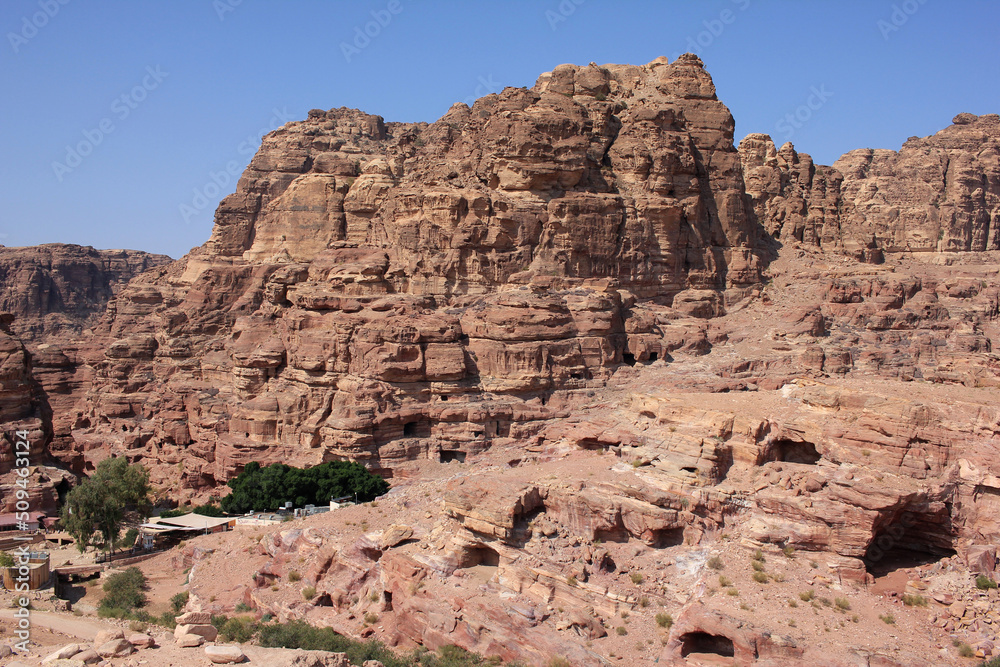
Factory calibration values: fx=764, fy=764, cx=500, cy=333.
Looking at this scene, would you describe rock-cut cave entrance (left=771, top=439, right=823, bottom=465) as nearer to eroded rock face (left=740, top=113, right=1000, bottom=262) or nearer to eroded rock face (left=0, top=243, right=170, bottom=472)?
eroded rock face (left=740, top=113, right=1000, bottom=262)

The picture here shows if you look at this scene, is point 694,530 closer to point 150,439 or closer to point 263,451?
point 263,451

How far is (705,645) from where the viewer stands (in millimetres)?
21891

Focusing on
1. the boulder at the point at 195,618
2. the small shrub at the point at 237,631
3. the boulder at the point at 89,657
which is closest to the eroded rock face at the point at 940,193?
the small shrub at the point at 237,631

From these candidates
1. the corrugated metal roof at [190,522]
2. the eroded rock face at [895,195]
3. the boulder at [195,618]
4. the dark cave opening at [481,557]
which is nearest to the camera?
the boulder at [195,618]

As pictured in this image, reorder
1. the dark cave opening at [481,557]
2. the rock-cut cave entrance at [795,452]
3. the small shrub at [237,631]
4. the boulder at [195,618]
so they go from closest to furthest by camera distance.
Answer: the small shrub at [237,631] < the boulder at [195,618] < the dark cave opening at [481,557] < the rock-cut cave entrance at [795,452]

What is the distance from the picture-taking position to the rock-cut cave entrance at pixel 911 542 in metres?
24.5

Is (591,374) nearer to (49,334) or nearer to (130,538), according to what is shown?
(130,538)

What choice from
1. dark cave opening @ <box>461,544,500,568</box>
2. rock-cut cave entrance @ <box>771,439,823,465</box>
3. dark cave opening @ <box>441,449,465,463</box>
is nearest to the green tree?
dark cave opening @ <box>441,449,465,463</box>

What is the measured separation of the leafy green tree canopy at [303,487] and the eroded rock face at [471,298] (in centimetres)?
145

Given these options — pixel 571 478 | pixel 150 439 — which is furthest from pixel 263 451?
pixel 571 478

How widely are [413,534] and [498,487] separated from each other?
3.71 metres

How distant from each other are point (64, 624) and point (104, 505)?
526 inches

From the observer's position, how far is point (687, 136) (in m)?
51.0

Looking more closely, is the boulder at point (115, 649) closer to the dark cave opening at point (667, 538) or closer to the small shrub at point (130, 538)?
the dark cave opening at point (667, 538)
